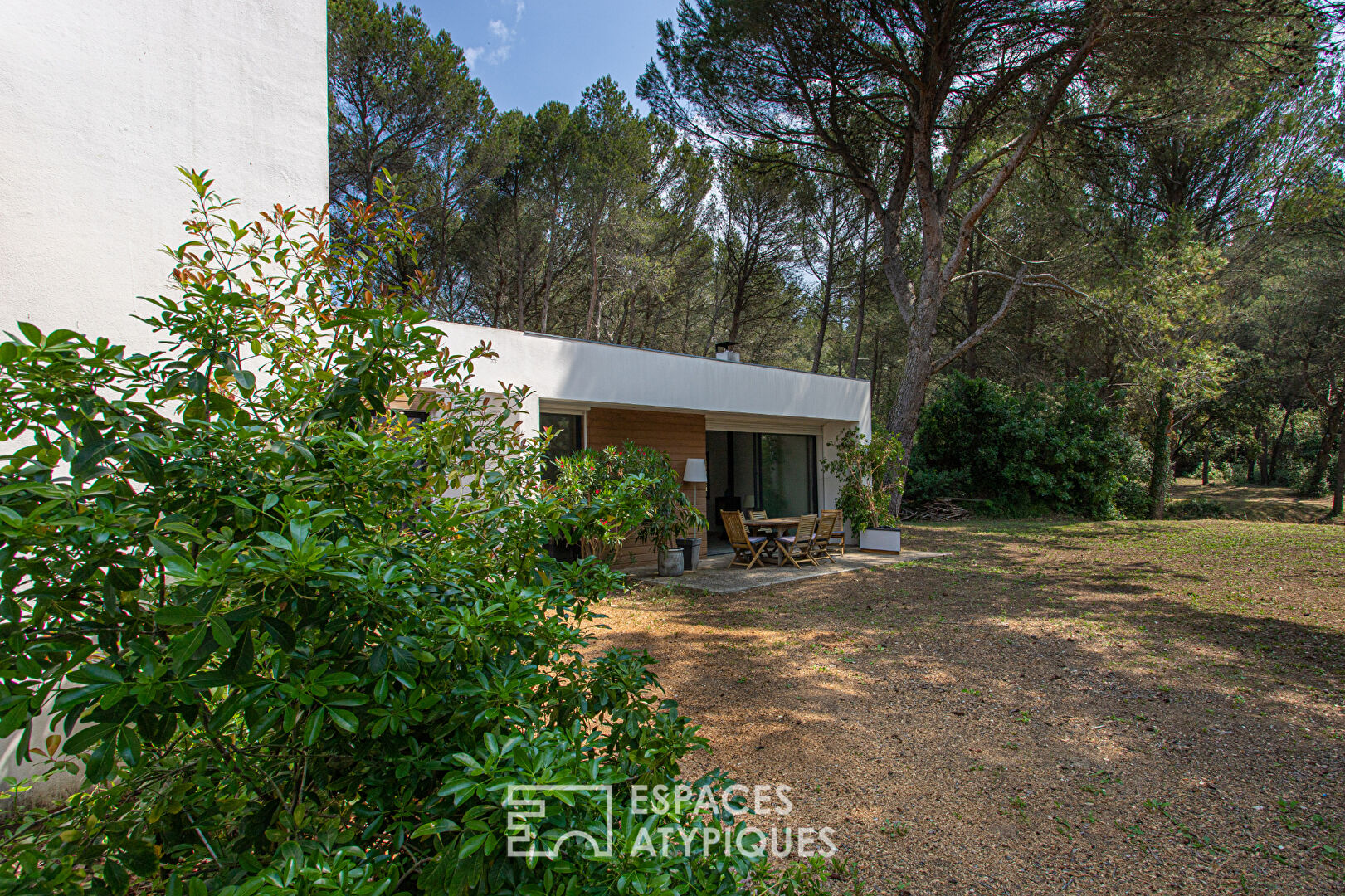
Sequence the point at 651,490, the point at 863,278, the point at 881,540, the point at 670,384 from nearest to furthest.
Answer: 1. the point at 651,490
2. the point at 670,384
3. the point at 881,540
4. the point at 863,278

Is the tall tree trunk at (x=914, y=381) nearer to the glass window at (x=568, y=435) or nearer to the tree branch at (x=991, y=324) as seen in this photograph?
the tree branch at (x=991, y=324)

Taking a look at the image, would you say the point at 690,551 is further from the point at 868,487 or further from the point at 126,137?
the point at 126,137

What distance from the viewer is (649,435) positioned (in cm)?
980

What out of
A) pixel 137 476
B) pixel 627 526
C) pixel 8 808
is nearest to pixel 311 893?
pixel 137 476

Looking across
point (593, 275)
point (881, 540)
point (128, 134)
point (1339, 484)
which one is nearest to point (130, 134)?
point (128, 134)

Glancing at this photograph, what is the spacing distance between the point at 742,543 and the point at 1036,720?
5.57 metres

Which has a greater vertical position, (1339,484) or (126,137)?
(126,137)

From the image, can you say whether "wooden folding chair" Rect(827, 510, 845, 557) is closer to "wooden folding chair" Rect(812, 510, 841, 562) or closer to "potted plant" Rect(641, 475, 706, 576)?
"wooden folding chair" Rect(812, 510, 841, 562)

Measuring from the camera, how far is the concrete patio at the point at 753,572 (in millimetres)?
8164

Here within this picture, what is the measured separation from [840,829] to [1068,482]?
638 inches

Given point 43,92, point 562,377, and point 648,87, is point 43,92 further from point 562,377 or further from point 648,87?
point 648,87

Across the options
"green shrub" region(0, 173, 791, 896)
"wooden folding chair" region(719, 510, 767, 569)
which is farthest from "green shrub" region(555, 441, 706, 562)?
"green shrub" region(0, 173, 791, 896)

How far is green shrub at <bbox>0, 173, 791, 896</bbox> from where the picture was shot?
0.95 m

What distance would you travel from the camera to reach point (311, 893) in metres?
0.92
